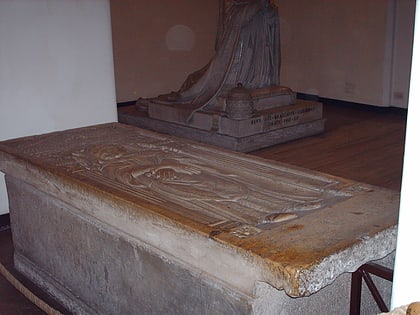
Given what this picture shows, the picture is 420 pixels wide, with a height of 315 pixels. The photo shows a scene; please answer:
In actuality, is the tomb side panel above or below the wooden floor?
above

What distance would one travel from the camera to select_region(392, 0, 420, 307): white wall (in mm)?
1368

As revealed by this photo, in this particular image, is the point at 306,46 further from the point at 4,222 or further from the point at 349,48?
the point at 4,222

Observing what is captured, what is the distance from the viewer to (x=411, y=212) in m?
1.41

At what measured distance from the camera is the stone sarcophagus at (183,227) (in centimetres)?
176

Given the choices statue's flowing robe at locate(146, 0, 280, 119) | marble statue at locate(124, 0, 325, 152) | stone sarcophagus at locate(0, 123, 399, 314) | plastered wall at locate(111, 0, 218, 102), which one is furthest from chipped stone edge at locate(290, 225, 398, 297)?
plastered wall at locate(111, 0, 218, 102)

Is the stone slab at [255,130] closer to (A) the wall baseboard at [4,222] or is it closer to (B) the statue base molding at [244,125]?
(B) the statue base molding at [244,125]

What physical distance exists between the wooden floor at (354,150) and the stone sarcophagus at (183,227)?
2.81ft

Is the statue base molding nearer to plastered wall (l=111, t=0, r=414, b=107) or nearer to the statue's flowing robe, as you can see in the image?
the statue's flowing robe

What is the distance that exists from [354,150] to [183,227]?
4779 millimetres

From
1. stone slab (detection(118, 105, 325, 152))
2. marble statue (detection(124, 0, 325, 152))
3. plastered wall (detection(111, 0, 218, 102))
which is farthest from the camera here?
plastered wall (detection(111, 0, 218, 102))

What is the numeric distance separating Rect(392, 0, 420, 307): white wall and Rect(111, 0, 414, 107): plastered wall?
711 cm

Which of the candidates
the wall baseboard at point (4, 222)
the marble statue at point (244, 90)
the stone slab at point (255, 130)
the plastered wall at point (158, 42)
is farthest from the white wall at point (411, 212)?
the plastered wall at point (158, 42)

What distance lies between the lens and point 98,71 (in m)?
4.41

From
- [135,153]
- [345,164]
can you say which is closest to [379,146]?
[345,164]
